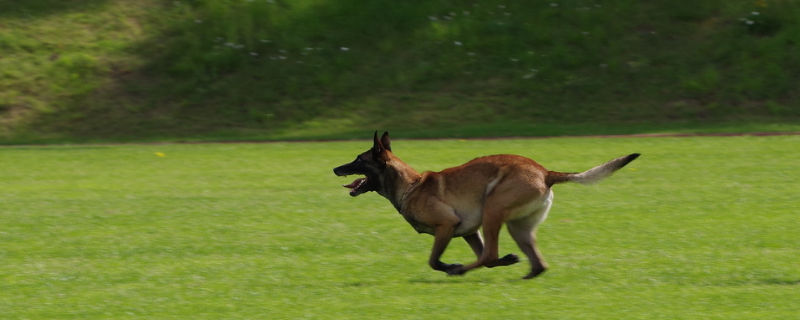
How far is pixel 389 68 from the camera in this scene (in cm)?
3222

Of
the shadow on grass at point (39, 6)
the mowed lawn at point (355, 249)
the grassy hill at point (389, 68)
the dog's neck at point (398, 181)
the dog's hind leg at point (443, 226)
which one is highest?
the shadow on grass at point (39, 6)

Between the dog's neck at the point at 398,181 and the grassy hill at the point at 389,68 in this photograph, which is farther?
the grassy hill at the point at 389,68

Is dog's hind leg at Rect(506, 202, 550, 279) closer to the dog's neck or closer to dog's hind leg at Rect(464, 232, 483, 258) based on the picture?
dog's hind leg at Rect(464, 232, 483, 258)

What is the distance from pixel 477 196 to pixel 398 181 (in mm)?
682

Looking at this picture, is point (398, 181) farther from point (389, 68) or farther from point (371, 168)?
point (389, 68)

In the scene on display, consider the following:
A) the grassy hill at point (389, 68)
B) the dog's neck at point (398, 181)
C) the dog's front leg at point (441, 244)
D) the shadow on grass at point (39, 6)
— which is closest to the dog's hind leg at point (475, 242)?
the dog's front leg at point (441, 244)

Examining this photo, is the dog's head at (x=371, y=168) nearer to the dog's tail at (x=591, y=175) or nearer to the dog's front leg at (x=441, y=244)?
the dog's front leg at (x=441, y=244)

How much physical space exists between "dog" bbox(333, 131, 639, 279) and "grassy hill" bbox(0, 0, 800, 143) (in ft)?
56.0

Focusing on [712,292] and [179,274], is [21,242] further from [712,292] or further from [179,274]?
[712,292]

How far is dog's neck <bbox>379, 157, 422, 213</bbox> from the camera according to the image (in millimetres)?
8531

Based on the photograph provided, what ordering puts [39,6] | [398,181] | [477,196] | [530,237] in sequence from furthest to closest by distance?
1. [39,6]
2. [398,181]
3. [530,237]
4. [477,196]

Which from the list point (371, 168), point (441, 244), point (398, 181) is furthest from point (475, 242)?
point (371, 168)

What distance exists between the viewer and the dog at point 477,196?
8.05m

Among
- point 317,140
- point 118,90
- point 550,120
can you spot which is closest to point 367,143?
point 317,140
